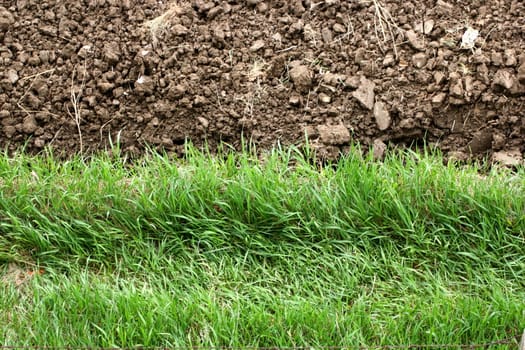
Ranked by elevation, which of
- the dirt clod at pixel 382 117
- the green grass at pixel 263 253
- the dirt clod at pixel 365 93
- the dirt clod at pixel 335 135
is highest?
the dirt clod at pixel 365 93

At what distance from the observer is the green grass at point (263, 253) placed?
3.96 meters

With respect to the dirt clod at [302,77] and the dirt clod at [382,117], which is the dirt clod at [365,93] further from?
the dirt clod at [302,77]

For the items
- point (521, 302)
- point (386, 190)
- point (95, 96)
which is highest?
point (95, 96)

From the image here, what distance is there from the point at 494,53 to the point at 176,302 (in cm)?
237

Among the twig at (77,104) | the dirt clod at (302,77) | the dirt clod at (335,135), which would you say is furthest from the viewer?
the twig at (77,104)

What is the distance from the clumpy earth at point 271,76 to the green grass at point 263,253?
33 cm

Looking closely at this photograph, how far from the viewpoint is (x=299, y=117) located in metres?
5.01

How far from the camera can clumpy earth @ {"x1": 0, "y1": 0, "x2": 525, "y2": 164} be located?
4941mm

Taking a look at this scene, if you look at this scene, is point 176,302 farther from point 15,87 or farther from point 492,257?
point 15,87

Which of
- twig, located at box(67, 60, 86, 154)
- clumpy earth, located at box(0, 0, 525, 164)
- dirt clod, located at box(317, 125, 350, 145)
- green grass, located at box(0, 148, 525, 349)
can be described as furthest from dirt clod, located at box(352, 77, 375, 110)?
twig, located at box(67, 60, 86, 154)

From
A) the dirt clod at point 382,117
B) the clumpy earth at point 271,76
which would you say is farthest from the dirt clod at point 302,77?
the dirt clod at point 382,117

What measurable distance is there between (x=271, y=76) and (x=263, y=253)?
48.6 inches

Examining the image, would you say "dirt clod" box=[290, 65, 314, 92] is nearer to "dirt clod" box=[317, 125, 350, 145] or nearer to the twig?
"dirt clod" box=[317, 125, 350, 145]

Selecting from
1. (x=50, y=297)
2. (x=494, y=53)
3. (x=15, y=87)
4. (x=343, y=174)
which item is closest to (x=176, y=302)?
(x=50, y=297)
